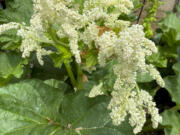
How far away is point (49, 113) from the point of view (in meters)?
1.09

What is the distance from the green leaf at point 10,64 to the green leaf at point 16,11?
228 millimetres

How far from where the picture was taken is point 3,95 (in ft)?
3.36

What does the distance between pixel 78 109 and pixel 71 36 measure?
425 mm

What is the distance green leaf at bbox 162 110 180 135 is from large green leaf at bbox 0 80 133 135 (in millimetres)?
294

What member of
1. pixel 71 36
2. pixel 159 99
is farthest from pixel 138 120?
pixel 159 99

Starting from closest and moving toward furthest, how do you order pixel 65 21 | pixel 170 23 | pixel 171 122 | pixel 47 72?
1. pixel 65 21
2. pixel 171 122
3. pixel 47 72
4. pixel 170 23

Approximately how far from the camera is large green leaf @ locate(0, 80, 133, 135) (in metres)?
1.01

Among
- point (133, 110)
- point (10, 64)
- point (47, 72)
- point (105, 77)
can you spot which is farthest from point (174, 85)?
point (10, 64)

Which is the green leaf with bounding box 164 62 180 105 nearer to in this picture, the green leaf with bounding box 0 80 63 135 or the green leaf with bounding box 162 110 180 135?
the green leaf with bounding box 162 110 180 135

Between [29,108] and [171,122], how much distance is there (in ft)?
2.39

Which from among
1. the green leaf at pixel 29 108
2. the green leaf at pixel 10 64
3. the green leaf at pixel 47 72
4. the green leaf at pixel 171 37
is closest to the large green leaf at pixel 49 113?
the green leaf at pixel 29 108

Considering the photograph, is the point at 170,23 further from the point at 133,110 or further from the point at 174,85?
the point at 133,110

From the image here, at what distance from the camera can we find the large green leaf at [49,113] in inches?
39.8

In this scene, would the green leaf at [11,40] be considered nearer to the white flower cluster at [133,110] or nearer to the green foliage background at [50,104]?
the green foliage background at [50,104]
